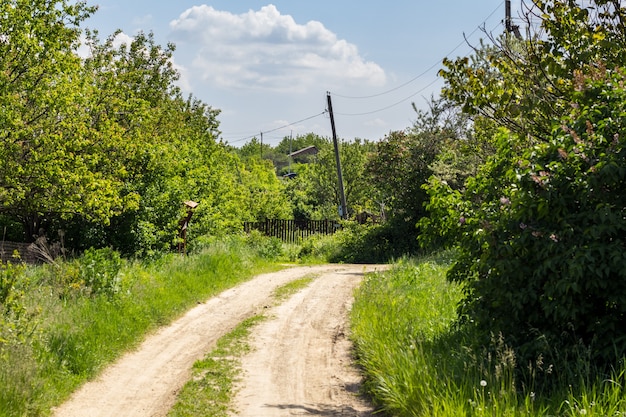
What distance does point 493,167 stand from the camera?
786 cm

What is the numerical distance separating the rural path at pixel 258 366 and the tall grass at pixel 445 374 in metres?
0.46

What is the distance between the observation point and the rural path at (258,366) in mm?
6961

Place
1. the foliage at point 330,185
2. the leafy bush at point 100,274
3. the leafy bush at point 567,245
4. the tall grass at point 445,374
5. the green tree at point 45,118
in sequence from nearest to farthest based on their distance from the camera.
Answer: the tall grass at point 445,374, the leafy bush at point 567,245, the leafy bush at point 100,274, the green tree at point 45,118, the foliage at point 330,185

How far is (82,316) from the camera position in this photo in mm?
9461

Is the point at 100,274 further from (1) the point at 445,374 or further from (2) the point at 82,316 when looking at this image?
(1) the point at 445,374

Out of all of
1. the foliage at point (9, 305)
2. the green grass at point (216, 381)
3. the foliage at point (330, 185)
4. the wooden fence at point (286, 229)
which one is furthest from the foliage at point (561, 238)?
the foliage at point (330, 185)

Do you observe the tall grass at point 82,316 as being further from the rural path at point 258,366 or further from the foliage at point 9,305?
the rural path at point 258,366

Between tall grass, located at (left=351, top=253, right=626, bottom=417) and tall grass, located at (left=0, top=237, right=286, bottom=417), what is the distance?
3626 millimetres

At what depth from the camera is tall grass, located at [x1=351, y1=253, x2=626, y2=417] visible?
17.0 ft

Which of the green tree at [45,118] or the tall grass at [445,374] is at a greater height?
the green tree at [45,118]

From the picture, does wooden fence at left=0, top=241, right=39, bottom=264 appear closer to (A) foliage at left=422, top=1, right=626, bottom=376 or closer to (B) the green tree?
(B) the green tree

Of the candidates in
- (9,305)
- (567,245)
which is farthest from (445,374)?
(9,305)

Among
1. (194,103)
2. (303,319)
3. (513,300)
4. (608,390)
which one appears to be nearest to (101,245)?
(303,319)

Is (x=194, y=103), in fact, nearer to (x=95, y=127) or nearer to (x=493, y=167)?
(x=95, y=127)
